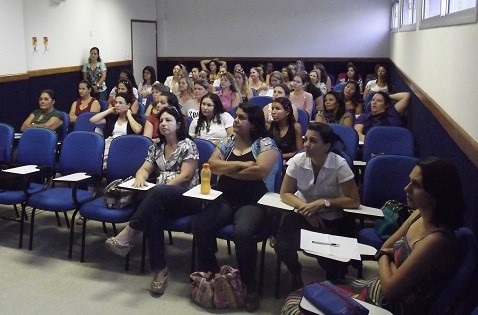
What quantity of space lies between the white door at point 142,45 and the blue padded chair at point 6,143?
700 cm

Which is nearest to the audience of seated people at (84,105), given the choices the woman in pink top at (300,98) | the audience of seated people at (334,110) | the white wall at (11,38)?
the white wall at (11,38)

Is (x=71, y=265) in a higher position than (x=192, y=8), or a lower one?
lower

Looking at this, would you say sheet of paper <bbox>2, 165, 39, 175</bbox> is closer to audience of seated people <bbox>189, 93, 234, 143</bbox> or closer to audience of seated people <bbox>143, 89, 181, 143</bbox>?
audience of seated people <bbox>143, 89, 181, 143</bbox>

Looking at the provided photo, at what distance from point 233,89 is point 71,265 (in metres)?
3.57

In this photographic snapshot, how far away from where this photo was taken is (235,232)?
3281 millimetres

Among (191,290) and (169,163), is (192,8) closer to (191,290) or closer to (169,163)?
(169,163)

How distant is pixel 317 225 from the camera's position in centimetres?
322

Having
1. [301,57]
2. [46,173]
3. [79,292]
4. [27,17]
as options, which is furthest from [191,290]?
[301,57]

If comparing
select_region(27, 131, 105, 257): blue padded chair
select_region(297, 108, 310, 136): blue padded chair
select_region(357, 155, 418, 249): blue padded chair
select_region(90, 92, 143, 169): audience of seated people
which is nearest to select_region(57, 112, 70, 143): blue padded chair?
select_region(90, 92, 143, 169): audience of seated people

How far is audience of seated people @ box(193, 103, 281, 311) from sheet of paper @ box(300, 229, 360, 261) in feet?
1.97

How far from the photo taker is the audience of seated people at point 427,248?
2.06 m

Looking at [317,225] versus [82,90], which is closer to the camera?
[317,225]

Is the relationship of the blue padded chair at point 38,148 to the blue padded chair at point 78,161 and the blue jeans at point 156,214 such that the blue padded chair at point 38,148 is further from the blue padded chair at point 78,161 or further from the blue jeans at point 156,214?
the blue jeans at point 156,214

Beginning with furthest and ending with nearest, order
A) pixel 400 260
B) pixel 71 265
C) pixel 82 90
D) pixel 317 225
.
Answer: pixel 82 90 < pixel 71 265 < pixel 317 225 < pixel 400 260
